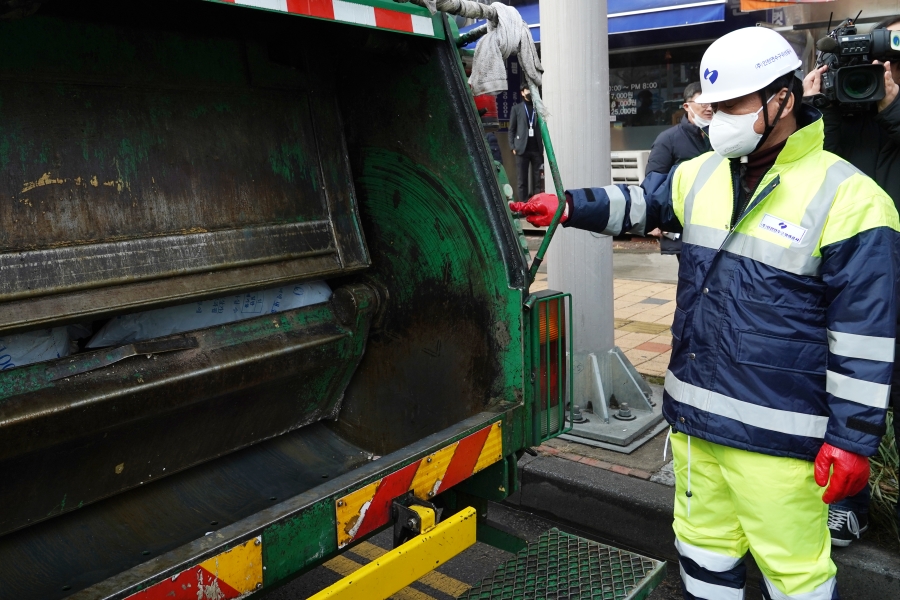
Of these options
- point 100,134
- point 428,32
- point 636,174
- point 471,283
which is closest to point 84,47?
point 100,134

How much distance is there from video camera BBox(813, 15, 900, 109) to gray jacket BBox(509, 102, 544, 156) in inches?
264

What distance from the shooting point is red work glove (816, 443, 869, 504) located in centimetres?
205

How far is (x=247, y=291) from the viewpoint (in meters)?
2.62

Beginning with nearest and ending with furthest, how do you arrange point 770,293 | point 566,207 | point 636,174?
point 770,293 → point 566,207 → point 636,174

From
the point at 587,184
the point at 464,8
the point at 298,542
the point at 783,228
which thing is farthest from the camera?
the point at 587,184

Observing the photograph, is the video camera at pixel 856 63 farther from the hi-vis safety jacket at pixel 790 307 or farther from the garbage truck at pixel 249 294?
the garbage truck at pixel 249 294

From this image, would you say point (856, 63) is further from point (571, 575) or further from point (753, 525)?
point (571, 575)

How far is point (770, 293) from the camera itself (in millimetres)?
2184

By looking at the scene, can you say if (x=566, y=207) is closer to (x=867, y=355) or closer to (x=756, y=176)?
(x=756, y=176)

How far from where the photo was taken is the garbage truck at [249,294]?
85.7 inches

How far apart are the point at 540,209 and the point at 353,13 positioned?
2.71 feet

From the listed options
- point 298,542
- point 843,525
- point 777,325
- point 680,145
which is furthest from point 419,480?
point 680,145

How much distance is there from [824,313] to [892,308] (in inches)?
6.5

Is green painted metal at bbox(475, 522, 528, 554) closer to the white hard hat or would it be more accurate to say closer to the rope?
the white hard hat
